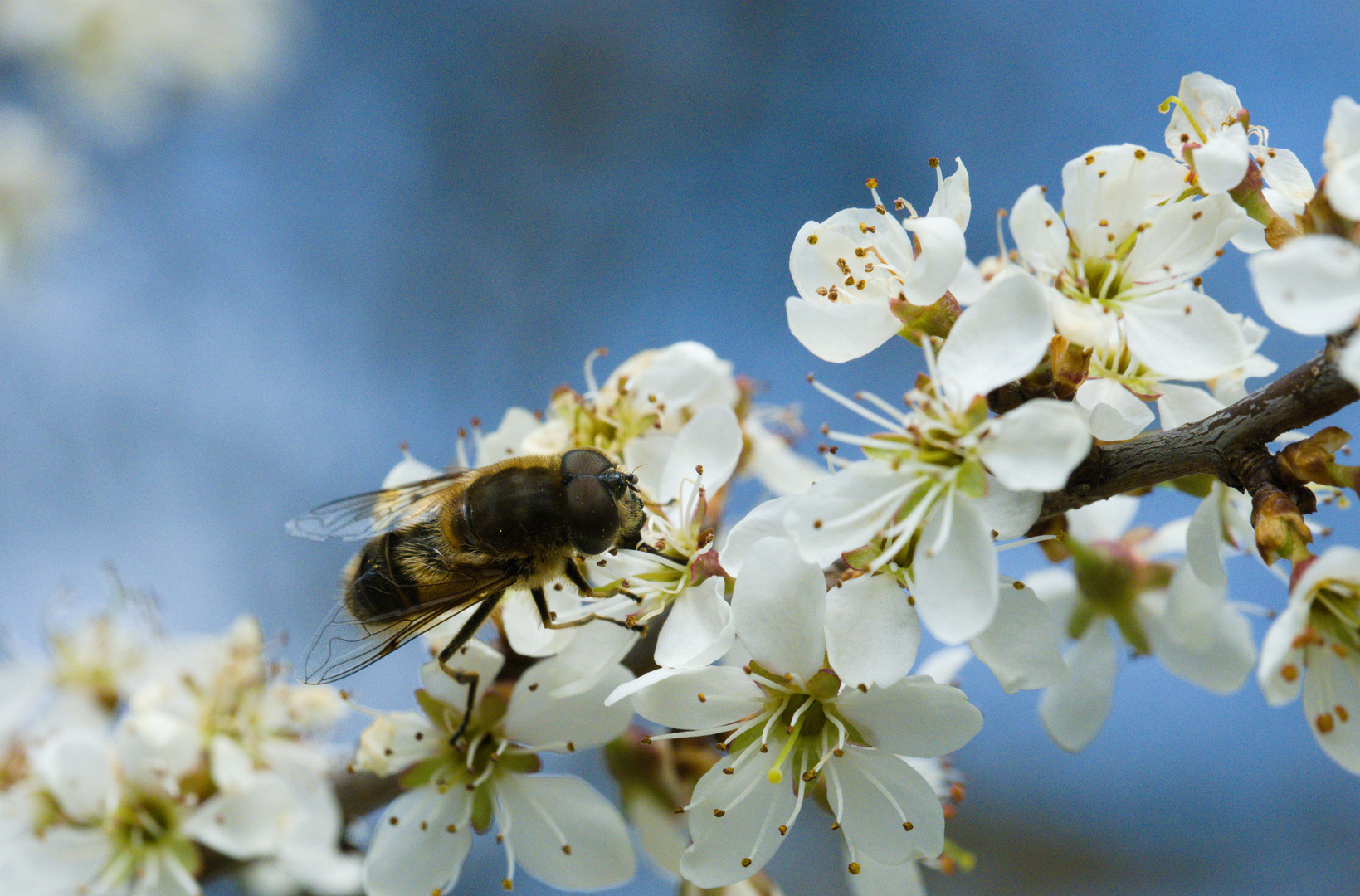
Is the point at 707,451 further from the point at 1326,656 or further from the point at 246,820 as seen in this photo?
the point at 246,820

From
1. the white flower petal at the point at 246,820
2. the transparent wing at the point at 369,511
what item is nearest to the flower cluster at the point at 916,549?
the transparent wing at the point at 369,511

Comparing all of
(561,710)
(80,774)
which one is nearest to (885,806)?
(561,710)

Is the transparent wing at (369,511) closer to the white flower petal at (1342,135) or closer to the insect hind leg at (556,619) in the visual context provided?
the insect hind leg at (556,619)

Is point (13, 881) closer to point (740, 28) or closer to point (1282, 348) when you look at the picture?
point (1282, 348)

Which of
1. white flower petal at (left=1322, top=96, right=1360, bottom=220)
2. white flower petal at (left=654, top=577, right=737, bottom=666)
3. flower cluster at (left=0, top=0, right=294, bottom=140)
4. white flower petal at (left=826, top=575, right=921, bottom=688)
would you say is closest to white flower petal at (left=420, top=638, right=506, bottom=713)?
white flower petal at (left=654, top=577, right=737, bottom=666)

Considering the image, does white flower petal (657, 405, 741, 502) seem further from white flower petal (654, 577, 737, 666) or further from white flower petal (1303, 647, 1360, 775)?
white flower petal (1303, 647, 1360, 775)

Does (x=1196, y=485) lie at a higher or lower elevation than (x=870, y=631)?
higher

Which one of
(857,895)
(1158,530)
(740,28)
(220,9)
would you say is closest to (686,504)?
(857,895)
